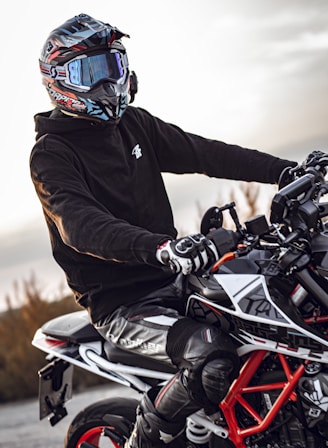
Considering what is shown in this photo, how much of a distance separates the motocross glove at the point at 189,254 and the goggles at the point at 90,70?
43.3 inches

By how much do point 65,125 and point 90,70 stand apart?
0.28 meters

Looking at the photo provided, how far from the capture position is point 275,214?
10.3ft

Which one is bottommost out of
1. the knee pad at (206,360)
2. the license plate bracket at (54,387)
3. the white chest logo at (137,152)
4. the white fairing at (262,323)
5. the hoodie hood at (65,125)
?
the license plate bracket at (54,387)

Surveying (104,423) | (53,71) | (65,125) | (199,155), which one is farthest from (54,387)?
(53,71)

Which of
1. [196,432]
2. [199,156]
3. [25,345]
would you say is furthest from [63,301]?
[196,432]

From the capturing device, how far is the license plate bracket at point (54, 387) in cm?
417

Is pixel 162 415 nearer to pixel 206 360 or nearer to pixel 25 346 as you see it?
pixel 206 360

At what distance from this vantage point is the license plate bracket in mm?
4166

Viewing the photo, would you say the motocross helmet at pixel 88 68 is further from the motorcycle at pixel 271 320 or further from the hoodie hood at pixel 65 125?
the motorcycle at pixel 271 320

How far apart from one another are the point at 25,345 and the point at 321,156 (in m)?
5.69

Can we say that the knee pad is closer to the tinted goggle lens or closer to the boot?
the boot

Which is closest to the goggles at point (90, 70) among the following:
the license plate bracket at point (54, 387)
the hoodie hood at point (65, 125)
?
the hoodie hood at point (65, 125)

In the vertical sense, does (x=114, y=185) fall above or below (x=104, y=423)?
above

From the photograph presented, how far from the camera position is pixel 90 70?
396 centimetres
